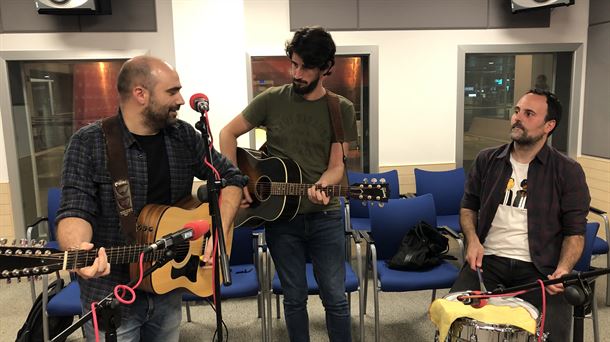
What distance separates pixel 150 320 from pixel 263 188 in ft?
3.20

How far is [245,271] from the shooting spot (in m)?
3.10

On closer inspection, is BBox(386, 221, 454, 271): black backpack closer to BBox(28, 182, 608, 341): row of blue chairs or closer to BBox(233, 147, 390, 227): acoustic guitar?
BBox(28, 182, 608, 341): row of blue chairs

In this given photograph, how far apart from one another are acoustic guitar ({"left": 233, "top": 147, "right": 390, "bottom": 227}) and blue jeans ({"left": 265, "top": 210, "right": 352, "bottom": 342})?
8 cm

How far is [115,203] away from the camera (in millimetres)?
1732

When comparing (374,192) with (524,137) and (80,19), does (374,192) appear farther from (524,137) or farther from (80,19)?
(80,19)

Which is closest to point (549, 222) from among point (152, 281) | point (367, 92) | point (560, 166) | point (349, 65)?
point (560, 166)

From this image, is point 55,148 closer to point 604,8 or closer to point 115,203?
point 115,203

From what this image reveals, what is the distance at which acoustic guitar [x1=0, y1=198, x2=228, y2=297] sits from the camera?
135 centimetres

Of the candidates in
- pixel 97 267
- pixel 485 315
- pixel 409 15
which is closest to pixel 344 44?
pixel 409 15

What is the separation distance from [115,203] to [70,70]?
3623 millimetres

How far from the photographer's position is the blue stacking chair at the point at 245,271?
2850 mm

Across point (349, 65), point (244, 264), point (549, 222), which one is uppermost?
point (349, 65)

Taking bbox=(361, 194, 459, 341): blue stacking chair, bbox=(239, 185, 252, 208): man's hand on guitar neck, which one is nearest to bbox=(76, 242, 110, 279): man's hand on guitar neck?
bbox=(239, 185, 252, 208): man's hand on guitar neck

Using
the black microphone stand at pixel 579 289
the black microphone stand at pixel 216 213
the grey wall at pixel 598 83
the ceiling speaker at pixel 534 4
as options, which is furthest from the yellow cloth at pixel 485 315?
the grey wall at pixel 598 83
